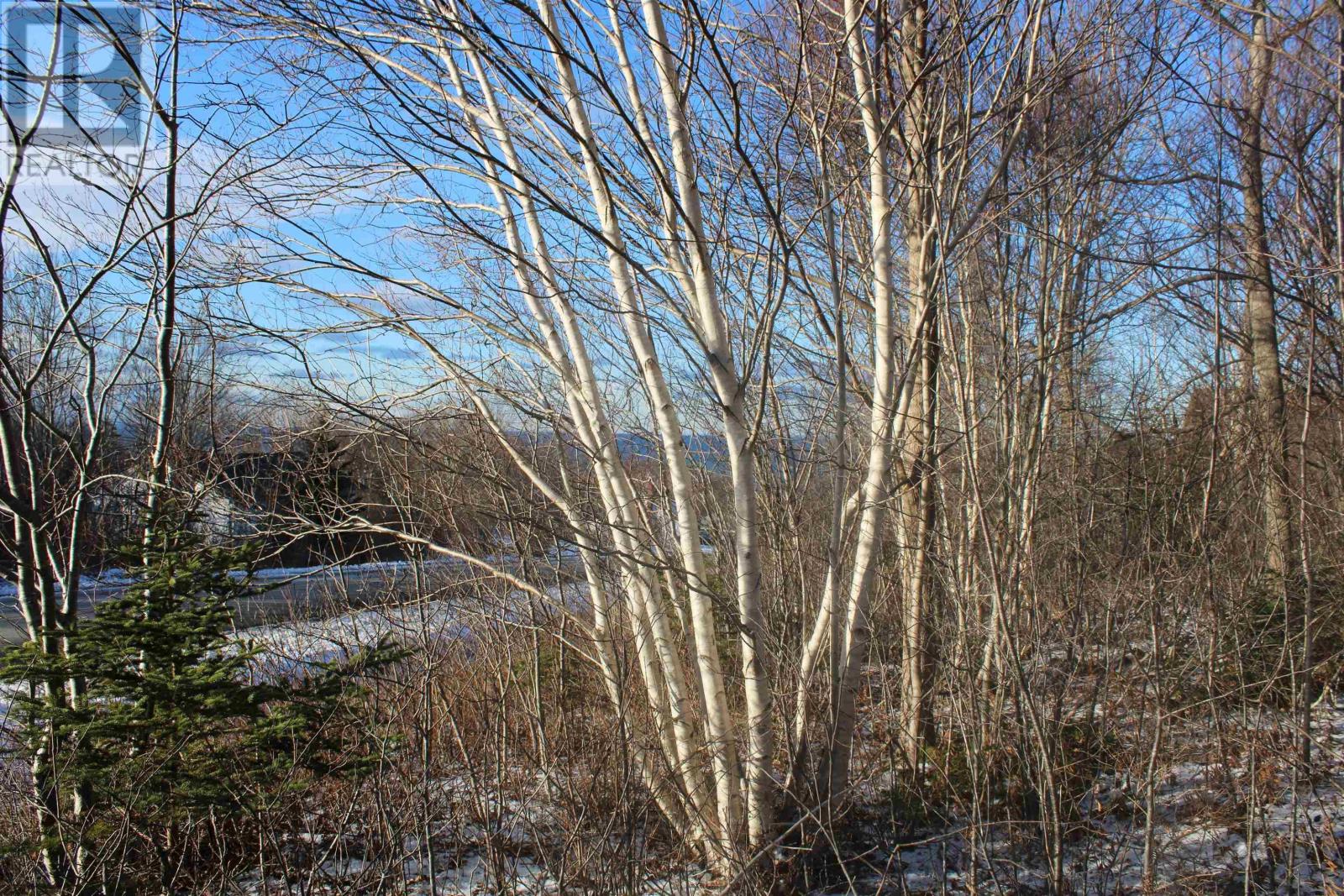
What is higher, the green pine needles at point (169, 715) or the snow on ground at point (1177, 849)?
the green pine needles at point (169, 715)

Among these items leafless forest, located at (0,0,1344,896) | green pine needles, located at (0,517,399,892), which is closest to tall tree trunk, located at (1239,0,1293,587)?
leafless forest, located at (0,0,1344,896)

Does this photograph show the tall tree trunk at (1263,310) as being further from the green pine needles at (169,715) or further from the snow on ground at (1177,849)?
the green pine needles at (169,715)

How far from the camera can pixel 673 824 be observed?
14.3 ft

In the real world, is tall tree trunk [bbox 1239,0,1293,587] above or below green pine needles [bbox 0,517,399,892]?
above

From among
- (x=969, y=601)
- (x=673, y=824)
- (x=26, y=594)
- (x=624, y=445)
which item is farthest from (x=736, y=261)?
(x=26, y=594)

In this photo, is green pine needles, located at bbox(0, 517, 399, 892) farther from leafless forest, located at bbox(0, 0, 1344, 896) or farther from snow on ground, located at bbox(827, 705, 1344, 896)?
snow on ground, located at bbox(827, 705, 1344, 896)

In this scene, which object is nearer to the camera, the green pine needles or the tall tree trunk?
the green pine needles

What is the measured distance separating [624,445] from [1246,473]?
3959 millimetres

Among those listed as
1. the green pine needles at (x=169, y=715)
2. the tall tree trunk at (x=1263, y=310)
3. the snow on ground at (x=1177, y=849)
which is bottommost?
the snow on ground at (x=1177, y=849)

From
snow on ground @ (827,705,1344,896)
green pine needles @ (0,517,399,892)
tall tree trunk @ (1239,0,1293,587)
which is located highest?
tall tree trunk @ (1239,0,1293,587)

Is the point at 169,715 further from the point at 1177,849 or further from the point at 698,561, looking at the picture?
the point at 1177,849

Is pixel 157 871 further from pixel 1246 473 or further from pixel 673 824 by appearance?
pixel 1246 473

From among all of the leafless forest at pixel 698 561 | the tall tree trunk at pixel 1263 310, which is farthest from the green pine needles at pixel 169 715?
the tall tree trunk at pixel 1263 310

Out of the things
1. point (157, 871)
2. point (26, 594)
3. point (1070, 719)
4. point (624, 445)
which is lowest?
point (157, 871)
